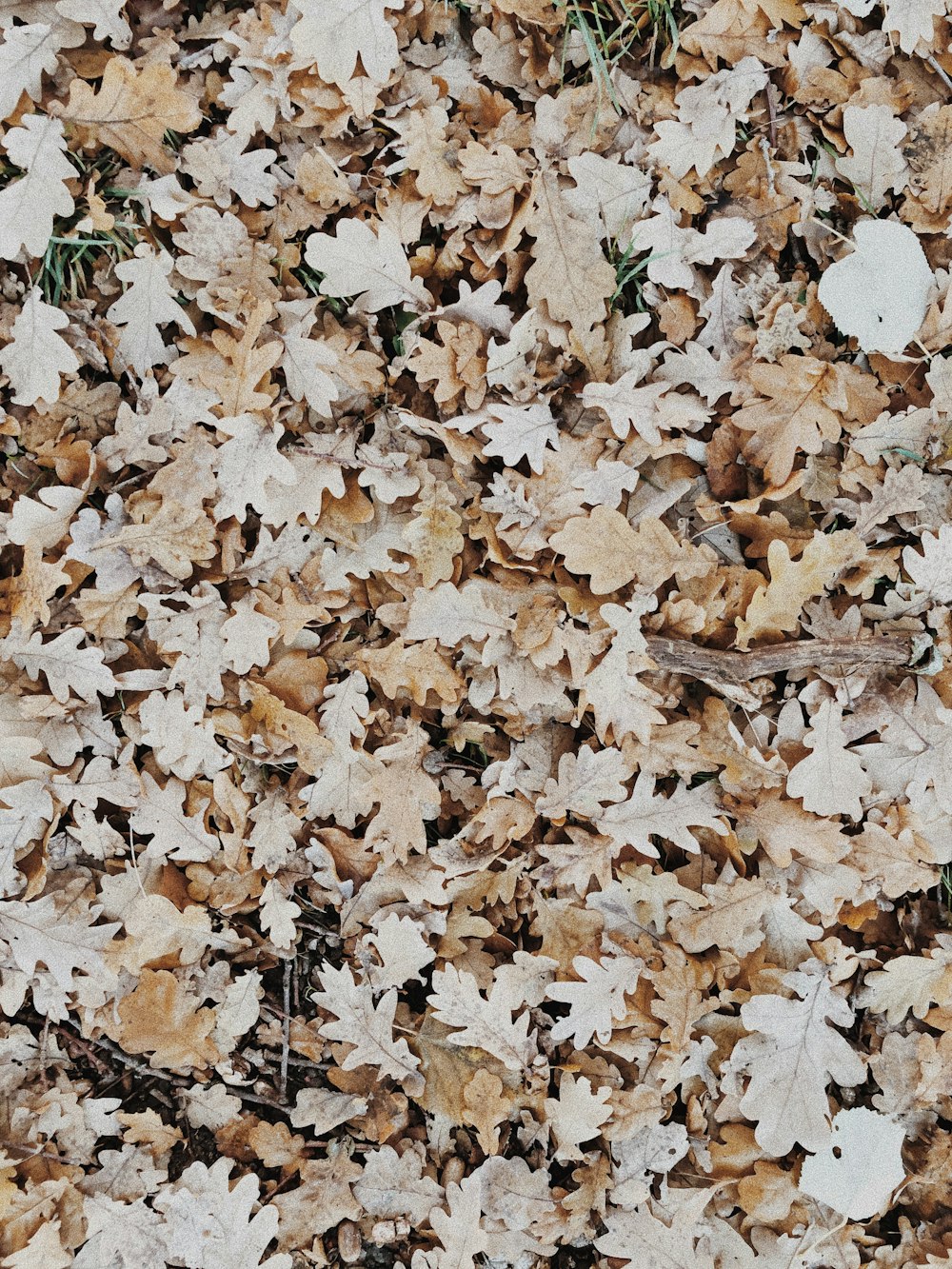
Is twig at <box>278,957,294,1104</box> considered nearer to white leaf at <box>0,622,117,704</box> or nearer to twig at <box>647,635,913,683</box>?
white leaf at <box>0,622,117,704</box>

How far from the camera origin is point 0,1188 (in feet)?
7.23

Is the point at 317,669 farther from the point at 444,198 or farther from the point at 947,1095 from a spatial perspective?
the point at 947,1095

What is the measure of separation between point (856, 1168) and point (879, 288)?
2200 mm

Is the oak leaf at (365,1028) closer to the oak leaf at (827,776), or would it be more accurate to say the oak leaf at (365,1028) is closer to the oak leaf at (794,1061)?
the oak leaf at (794,1061)

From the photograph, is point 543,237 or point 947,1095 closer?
point 543,237

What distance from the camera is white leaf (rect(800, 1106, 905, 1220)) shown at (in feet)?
7.48

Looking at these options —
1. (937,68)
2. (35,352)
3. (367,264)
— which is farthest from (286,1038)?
(937,68)

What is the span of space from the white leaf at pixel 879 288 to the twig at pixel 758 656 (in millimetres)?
749

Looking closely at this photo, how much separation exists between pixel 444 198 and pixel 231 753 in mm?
1461

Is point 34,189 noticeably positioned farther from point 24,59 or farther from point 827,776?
point 827,776

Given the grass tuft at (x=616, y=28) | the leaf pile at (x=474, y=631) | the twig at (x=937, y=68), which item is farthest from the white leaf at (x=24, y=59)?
the twig at (x=937, y=68)

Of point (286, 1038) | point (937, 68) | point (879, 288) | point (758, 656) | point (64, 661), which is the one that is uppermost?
point (937, 68)

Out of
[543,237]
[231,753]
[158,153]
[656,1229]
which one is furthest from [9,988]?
[543,237]

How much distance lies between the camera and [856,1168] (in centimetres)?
229
